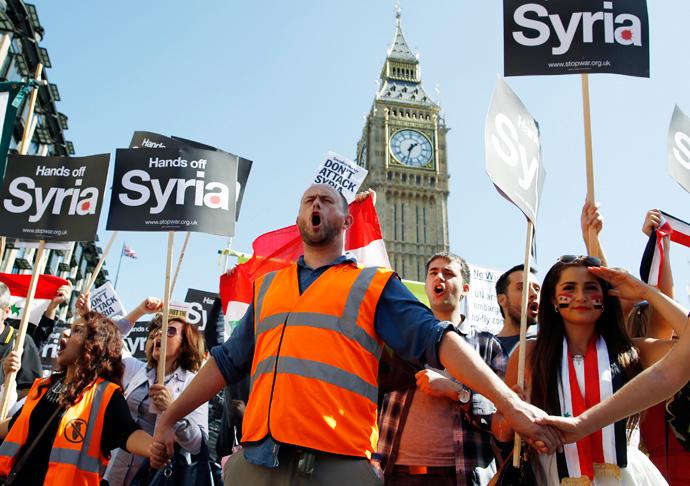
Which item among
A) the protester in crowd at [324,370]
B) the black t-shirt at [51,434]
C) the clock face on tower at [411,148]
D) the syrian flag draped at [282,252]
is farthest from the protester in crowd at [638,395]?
the clock face on tower at [411,148]

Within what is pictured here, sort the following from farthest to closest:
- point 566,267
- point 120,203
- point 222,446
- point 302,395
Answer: point 120,203, point 222,446, point 566,267, point 302,395

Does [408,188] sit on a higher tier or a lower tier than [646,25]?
higher

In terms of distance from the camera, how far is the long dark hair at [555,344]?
239cm

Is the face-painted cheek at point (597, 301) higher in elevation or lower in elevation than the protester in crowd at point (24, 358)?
higher

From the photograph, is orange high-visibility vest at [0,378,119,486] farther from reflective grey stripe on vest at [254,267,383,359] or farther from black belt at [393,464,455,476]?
black belt at [393,464,455,476]

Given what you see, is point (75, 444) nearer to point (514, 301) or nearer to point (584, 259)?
point (584, 259)

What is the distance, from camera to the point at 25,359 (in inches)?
184

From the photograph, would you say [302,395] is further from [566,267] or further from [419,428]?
[566,267]

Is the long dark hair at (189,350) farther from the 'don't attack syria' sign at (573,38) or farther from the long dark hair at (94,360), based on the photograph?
the 'don't attack syria' sign at (573,38)

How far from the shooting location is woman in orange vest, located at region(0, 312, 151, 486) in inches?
116

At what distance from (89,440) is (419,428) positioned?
5.45 feet

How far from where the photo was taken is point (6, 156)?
4691 mm

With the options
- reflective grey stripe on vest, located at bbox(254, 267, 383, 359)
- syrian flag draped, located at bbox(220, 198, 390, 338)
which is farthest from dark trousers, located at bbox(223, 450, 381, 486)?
syrian flag draped, located at bbox(220, 198, 390, 338)

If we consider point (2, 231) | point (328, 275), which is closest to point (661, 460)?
point (328, 275)
